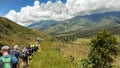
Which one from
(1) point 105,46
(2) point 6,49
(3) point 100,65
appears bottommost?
(3) point 100,65

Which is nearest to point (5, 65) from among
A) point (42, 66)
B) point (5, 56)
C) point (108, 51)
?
point (5, 56)

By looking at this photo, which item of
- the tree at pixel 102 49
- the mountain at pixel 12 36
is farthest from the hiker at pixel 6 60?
the tree at pixel 102 49

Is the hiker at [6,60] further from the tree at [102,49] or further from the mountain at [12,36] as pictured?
the tree at [102,49]

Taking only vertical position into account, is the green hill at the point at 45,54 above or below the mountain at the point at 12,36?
below

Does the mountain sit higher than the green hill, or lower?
higher

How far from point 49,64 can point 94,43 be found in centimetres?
4475

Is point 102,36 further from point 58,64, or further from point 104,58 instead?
point 58,64

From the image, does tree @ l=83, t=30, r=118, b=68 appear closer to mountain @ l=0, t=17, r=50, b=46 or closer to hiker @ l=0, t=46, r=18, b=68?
mountain @ l=0, t=17, r=50, b=46

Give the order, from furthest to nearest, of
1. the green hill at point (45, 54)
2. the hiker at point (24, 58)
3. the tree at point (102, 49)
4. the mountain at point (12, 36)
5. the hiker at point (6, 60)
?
the mountain at point (12, 36)
the tree at point (102, 49)
the hiker at point (24, 58)
the green hill at point (45, 54)
the hiker at point (6, 60)

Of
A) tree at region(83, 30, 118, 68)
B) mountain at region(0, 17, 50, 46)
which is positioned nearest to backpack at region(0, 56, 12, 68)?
mountain at region(0, 17, 50, 46)

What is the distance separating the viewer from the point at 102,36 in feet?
209

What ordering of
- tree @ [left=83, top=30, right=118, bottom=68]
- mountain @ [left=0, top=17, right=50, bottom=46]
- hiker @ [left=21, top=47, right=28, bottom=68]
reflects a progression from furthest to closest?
mountain @ [left=0, top=17, right=50, bottom=46]
tree @ [left=83, top=30, right=118, bottom=68]
hiker @ [left=21, top=47, right=28, bottom=68]

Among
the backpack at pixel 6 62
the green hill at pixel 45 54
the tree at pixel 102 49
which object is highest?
the backpack at pixel 6 62

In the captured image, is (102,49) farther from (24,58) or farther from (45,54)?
(24,58)
